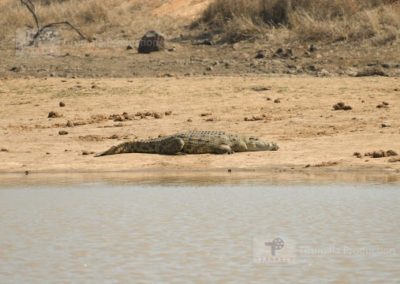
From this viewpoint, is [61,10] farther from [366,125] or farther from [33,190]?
[33,190]

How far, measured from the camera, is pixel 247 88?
1744 centimetres

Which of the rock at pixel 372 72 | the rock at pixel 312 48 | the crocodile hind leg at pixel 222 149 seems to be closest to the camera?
the crocodile hind leg at pixel 222 149

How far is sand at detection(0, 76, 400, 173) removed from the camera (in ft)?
39.9

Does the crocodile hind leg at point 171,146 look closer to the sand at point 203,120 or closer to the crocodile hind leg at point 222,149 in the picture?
the sand at point 203,120

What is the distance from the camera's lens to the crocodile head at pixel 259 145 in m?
12.6

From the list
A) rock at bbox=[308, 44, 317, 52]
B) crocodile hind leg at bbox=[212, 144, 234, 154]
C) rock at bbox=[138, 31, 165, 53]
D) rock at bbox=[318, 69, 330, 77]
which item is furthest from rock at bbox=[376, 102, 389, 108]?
rock at bbox=[138, 31, 165, 53]

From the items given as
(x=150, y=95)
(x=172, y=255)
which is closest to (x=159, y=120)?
(x=150, y=95)

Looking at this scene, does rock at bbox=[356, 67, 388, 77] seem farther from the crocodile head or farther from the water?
the water

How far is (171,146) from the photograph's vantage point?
12750mm

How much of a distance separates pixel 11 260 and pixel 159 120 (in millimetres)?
9410

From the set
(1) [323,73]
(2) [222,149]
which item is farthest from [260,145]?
(1) [323,73]

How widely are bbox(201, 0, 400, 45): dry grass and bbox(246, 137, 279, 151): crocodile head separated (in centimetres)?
857

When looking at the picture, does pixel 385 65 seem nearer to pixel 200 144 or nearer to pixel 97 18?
pixel 200 144

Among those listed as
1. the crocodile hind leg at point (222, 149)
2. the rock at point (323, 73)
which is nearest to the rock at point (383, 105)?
the rock at point (323, 73)
